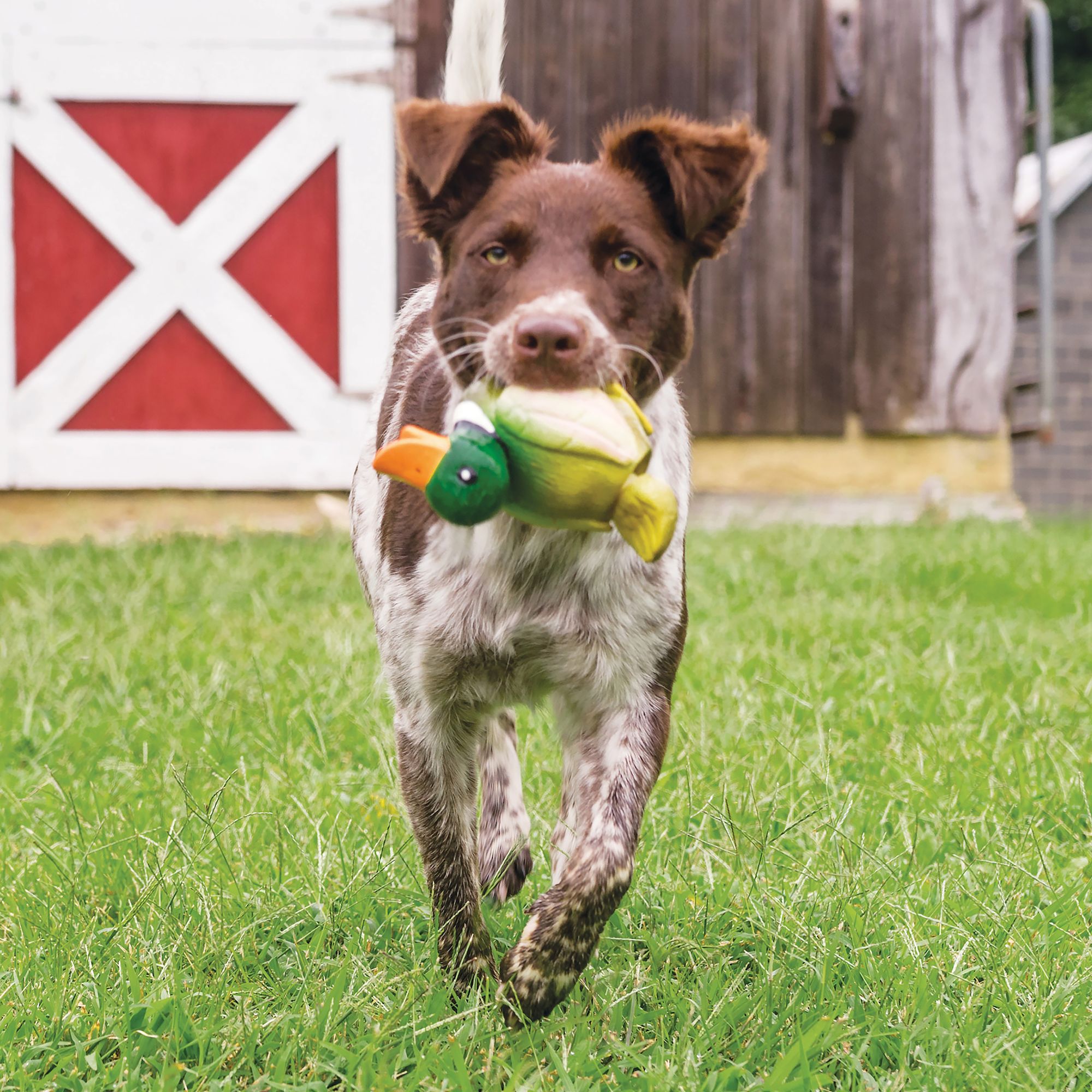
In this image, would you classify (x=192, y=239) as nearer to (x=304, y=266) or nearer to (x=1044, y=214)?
(x=304, y=266)

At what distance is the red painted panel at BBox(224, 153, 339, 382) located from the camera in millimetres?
6961

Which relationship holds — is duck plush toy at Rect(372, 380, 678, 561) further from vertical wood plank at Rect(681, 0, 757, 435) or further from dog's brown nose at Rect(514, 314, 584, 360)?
vertical wood plank at Rect(681, 0, 757, 435)

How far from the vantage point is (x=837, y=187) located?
24.3 feet

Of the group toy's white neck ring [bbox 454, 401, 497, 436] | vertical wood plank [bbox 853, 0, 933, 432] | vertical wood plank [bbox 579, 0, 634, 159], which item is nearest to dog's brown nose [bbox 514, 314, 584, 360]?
toy's white neck ring [bbox 454, 401, 497, 436]

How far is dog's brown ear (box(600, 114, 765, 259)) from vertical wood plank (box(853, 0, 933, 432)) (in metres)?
5.46

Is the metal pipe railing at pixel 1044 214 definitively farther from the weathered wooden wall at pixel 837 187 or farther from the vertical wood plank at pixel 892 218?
the vertical wood plank at pixel 892 218

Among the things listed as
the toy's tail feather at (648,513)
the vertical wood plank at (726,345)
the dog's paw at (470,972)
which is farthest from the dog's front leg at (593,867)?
the vertical wood plank at (726,345)

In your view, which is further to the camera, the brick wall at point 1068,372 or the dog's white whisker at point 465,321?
the brick wall at point 1068,372

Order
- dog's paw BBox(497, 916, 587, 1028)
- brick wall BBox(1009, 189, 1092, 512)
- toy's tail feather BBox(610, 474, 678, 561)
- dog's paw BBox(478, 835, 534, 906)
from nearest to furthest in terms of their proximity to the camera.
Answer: toy's tail feather BBox(610, 474, 678, 561), dog's paw BBox(497, 916, 587, 1028), dog's paw BBox(478, 835, 534, 906), brick wall BBox(1009, 189, 1092, 512)

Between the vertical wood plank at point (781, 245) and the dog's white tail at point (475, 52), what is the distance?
183 inches

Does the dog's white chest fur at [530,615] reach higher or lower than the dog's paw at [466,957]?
higher

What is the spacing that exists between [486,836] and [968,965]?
93cm

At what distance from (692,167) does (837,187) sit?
5.68m

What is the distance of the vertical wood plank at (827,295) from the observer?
739 centimetres
